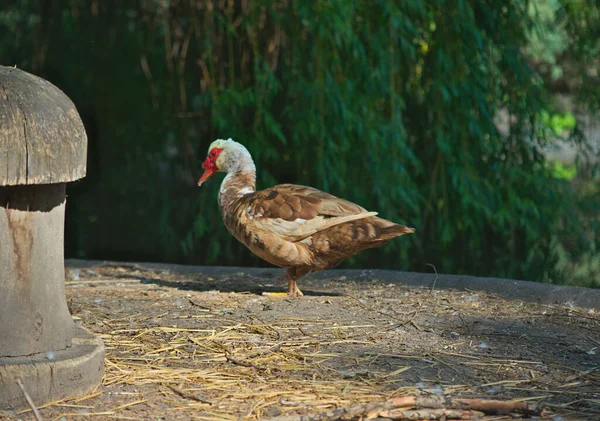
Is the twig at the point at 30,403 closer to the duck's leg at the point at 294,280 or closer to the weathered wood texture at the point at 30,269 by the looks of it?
the weathered wood texture at the point at 30,269

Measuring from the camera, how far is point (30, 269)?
3.32m

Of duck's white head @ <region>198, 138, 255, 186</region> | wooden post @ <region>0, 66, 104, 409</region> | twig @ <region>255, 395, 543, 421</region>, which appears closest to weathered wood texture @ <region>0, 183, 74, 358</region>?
wooden post @ <region>0, 66, 104, 409</region>

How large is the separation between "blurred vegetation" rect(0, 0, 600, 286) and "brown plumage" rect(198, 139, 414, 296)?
1.47 metres

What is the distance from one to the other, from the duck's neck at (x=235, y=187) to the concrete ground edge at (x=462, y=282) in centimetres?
64

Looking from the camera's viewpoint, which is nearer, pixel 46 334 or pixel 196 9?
pixel 46 334

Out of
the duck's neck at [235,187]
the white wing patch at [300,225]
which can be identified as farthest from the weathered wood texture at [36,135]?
the duck's neck at [235,187]

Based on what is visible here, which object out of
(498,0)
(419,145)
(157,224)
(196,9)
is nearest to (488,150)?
(419,145)

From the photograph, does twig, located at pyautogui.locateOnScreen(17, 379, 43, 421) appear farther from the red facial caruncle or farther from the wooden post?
the red facial caruncle

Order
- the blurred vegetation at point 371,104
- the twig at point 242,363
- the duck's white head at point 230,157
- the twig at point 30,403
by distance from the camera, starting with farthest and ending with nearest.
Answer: the blurred vegetation at point 371,104, the duck's white head at point 230,157, the twig at point 242,363, the twig at point 30,403

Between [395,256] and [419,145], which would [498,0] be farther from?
[395,256]

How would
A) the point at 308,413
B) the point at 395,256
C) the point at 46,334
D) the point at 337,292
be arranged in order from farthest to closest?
the point at 395,256, the point at 337,292, the point at 46,334, the point at 308,413

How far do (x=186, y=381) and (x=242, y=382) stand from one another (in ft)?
0.69

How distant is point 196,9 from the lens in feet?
23.3

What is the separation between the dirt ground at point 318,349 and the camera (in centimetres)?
328
